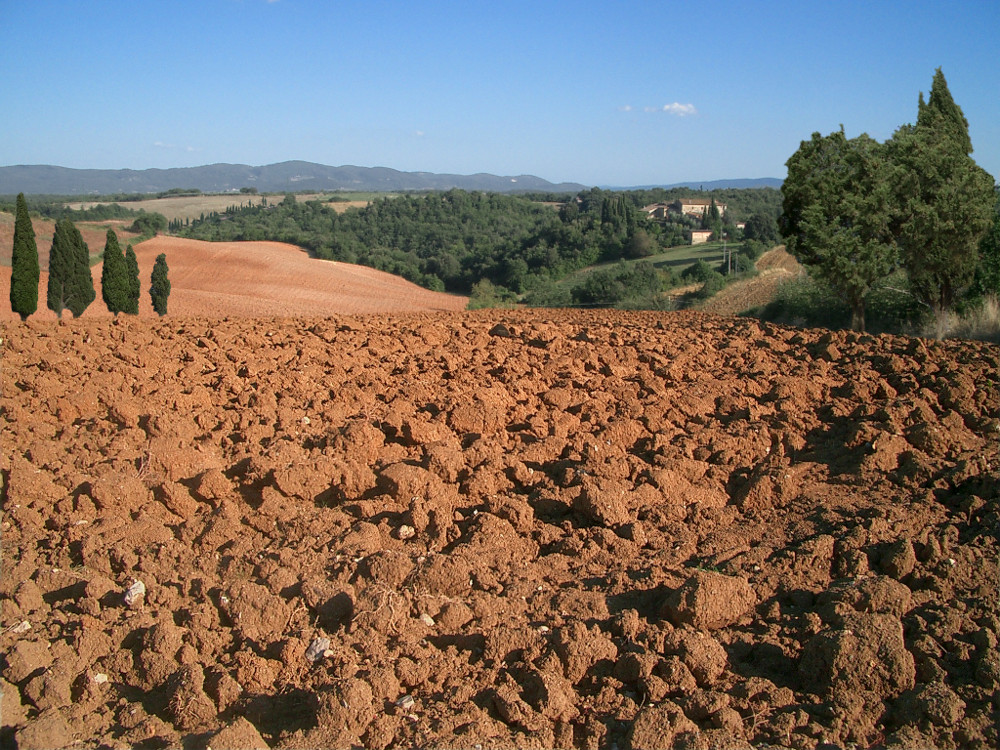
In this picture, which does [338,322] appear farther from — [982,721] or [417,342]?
[982,721]

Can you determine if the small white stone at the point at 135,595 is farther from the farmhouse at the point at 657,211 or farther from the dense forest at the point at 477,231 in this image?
the farmhouse at the point at 657,211

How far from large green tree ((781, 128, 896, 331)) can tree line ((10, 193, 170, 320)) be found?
731 inches

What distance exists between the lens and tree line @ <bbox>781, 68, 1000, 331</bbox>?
14.3 meters

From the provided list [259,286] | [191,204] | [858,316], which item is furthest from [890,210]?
[191,204]

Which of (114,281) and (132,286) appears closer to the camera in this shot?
(114,281)

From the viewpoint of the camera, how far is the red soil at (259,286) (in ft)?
103

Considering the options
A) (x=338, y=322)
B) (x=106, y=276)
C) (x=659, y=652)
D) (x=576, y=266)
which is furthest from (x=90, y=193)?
(x=659, y=652)

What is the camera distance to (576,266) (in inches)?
2039

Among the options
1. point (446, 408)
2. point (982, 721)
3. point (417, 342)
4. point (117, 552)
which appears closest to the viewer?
point (982, 721)

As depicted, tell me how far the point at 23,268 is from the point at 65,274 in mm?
2147

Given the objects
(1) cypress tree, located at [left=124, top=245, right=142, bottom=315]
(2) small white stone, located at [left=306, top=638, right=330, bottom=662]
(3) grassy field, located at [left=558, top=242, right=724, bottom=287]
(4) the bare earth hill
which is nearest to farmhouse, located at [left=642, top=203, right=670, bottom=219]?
(3) grassy field, located at [left=558, top=242, right=724, bottom=287]

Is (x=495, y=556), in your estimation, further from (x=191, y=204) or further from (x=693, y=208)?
(x=191, y=204)

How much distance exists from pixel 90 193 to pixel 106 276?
133 m

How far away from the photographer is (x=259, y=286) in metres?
38.7
